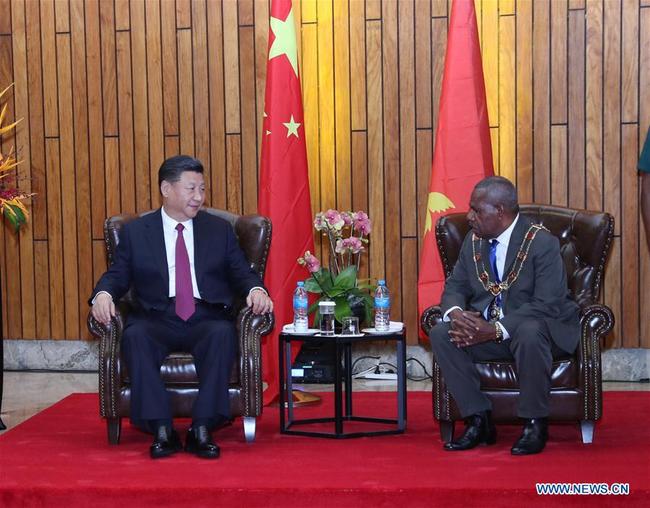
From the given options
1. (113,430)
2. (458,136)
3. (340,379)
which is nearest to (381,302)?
(340,379)

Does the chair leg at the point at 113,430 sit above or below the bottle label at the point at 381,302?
below

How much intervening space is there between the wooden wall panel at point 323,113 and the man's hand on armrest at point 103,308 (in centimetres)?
217

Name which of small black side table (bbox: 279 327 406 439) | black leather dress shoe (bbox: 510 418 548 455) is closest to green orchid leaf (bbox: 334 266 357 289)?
small black side table (bbox: 279 327 406 439)

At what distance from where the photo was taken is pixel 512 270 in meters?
4.43

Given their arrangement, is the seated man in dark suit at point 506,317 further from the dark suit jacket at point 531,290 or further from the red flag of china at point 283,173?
the red flag of china at point 283,173

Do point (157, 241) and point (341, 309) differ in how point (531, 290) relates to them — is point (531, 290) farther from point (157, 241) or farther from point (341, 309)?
point (157, 241)

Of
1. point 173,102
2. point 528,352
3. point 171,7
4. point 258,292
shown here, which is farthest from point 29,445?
point 171,7

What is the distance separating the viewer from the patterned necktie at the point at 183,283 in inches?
183

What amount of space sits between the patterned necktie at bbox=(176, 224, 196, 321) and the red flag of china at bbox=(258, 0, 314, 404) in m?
1.17

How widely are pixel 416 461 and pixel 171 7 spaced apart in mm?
3727

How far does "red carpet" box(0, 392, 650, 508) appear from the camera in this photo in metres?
3.63

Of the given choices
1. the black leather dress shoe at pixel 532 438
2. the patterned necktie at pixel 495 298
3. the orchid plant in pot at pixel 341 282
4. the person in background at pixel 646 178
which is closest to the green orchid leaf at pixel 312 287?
the orchid plant in pot at pixel 341 282

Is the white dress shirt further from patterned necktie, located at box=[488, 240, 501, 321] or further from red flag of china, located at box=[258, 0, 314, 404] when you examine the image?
patterned necktie, located at box=[488, 240, 501, 321]

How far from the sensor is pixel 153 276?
4684 mm
